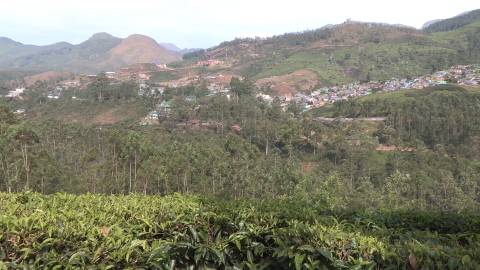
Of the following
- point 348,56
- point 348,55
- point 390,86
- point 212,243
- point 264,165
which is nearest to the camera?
point 212,243

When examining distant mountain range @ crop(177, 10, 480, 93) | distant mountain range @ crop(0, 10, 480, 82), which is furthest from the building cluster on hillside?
distant mountain range @ crop(0, 10, 480, 82)

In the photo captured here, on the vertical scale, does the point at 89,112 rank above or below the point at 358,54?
below

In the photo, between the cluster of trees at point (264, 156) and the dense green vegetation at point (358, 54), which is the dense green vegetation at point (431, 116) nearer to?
the cluster of trees at point (264, 156)

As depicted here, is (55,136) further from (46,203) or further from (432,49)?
(432,49)

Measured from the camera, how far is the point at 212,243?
11.3ft

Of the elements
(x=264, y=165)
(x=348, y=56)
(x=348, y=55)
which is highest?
(x=348, y=55)

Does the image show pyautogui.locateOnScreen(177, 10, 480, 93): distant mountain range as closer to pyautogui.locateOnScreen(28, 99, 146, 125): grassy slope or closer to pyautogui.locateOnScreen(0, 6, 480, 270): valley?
pyautogui.locateOnScreen(0, 6, 480, 270): valley

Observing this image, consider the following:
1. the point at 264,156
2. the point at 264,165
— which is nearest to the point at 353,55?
the point at 264,156

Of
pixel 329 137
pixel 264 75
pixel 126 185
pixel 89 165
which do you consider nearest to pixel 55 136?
pixel 89 165

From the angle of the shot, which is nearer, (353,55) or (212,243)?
(212,243)

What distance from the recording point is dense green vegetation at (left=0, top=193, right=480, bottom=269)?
3068mm

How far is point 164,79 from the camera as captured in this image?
14762cm

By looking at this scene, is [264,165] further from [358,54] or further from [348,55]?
[358,54]

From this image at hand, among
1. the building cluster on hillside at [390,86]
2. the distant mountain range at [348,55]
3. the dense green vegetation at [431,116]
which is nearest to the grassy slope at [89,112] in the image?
the building cluster on hillside at [390,86]
